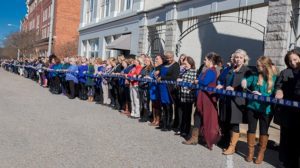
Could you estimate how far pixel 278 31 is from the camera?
32.7 feet

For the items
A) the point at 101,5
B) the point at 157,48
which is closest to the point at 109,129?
the point at 157,48

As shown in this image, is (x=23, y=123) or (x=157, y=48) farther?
(x=157, y=48)

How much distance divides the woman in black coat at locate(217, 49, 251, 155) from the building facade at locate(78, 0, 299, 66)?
3702 mm

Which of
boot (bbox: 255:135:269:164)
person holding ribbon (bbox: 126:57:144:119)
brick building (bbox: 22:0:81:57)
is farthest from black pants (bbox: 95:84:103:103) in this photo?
brick building (bbox: 22:0:81:57)

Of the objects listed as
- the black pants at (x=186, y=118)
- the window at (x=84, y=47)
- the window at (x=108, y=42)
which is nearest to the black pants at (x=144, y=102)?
the black pants at (x=186, y=118)

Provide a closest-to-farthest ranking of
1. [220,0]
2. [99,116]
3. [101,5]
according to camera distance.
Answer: [99,116] → [220,0] → [101,5]

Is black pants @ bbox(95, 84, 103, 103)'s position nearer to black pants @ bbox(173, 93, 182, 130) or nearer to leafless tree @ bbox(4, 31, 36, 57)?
black pants @ bbox(173, 93, 182, 130)

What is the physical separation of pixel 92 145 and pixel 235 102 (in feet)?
8.72

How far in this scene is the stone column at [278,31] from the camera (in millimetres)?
9747

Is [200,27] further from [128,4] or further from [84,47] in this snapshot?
[84,47]

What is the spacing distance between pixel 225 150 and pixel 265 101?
1355 mm

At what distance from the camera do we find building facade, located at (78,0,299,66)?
1001 cm

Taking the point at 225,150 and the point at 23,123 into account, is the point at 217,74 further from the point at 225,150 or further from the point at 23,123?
the point at 23,123

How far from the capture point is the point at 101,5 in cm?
2727
